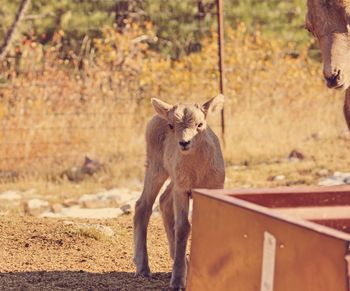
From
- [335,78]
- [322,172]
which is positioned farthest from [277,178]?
[335,78]

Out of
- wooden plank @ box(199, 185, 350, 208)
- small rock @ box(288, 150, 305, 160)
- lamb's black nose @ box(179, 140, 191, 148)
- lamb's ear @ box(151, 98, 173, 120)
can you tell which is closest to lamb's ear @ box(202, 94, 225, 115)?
lamb's ear @ box(151, 98, 173, 120)

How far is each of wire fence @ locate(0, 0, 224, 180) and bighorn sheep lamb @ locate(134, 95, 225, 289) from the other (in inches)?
233

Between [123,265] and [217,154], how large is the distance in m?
1.22

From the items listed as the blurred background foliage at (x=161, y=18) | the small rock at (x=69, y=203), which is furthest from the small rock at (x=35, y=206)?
Answer: the blurred background foliage at (x=161, y=18)

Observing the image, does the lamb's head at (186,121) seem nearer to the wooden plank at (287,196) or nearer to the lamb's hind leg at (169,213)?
the lamb's hind leg at (169,213)

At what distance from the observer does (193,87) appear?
1511 cm

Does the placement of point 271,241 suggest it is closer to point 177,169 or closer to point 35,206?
point 177,169

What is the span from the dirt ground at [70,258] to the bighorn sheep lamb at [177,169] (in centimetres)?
25

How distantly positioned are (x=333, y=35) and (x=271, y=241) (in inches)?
109

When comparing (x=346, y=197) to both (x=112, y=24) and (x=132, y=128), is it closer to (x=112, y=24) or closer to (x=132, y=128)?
(x=132, y=128)

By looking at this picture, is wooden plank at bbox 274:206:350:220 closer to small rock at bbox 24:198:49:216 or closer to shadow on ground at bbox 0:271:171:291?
shadow on ground at bbox 0:271:171:291

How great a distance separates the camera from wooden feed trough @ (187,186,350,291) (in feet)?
11.1

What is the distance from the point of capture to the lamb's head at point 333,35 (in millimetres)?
5988

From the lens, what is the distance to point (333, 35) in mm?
6191
